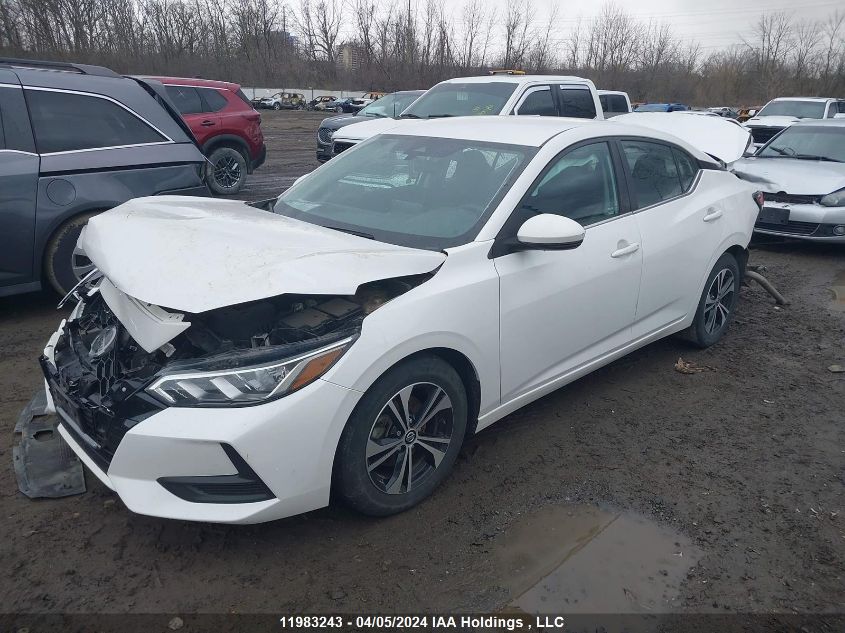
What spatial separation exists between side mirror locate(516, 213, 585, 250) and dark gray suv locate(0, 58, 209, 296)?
3.62m

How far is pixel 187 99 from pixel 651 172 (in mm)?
9181

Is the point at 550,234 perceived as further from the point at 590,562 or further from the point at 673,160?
the point at 673,160

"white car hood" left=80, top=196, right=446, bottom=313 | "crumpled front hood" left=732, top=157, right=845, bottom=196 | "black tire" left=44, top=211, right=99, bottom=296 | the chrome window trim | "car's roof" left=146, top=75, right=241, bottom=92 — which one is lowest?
"black tire" left=44, top=211, right=99, bottom=296

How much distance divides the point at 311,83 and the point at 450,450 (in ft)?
217

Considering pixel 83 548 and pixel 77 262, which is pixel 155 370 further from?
pixel 77 262

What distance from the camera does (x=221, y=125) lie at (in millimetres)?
11117

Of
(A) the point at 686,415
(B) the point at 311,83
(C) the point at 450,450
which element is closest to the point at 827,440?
(A) the point at 686,415

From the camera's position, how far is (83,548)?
8.73ft

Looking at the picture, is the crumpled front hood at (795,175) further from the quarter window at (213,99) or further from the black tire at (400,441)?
the quarter window at (213,99)

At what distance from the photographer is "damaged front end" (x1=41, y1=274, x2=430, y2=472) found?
2418 millimetres

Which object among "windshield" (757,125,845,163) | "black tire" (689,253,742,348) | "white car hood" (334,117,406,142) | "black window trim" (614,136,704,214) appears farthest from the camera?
"white car hood" (334,117,406,142)

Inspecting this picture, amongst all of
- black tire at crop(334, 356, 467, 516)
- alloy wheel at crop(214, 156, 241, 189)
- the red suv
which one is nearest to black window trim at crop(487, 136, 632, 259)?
black tire at crop(334, 356, 467, 516)

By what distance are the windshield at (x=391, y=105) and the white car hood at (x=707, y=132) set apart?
727 cm

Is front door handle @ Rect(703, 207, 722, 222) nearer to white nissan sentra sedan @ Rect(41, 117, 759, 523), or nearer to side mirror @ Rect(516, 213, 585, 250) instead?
white nissan sentra sedan @ Rect(41, 117, 759, 523)
